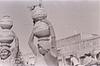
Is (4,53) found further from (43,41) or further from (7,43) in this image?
(43,41)

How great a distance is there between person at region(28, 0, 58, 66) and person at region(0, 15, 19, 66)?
0.07m

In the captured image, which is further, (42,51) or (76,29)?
(76,29)

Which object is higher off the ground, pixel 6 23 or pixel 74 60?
pixel 6 23

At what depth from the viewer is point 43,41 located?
2.85 feet

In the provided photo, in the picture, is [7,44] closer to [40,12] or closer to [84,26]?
[40,12]

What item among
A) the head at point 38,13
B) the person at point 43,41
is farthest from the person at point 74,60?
the head at point 38,13

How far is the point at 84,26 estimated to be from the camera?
101 centimetres

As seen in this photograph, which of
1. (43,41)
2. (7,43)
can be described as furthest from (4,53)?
(43,41)

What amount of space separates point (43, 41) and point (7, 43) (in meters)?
0.14

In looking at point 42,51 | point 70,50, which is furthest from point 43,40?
point 70,50

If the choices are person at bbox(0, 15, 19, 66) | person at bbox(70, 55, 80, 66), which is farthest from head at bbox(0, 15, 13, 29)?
person at bbox(70, 55, 80, 66)

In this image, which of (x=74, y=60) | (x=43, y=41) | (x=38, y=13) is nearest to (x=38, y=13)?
(x=38, y=13)

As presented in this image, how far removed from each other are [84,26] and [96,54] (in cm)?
15

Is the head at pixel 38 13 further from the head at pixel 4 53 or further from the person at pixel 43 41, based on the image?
the head at pixel 4 53
